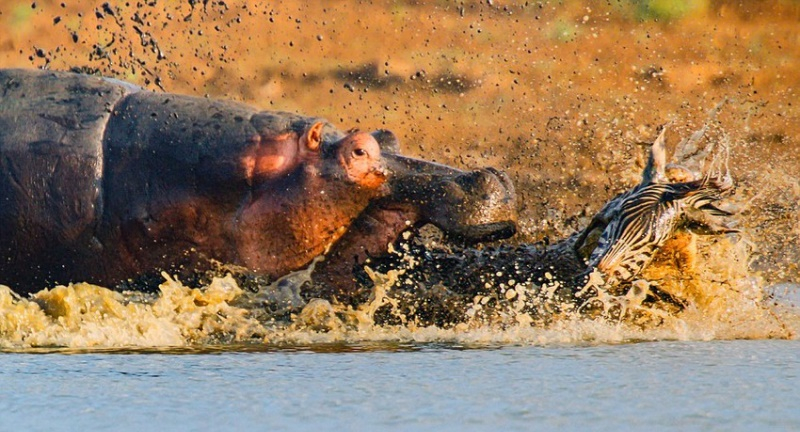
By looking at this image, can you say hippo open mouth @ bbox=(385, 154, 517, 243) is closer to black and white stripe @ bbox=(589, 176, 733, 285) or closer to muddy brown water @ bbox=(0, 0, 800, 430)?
muddy brown water @ bbox=(0, 0, 800, 430)

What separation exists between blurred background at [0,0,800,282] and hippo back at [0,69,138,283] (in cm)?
581

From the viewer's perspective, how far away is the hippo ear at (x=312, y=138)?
796 cm

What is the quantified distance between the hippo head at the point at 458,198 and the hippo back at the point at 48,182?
141cm

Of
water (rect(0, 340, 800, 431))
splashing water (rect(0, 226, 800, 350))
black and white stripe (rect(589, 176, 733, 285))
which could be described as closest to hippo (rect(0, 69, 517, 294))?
splashing water (rect(0, 226, 800, 350))

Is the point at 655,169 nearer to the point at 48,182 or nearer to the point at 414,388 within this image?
the point at 414,388

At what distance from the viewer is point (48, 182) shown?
797 centimetres

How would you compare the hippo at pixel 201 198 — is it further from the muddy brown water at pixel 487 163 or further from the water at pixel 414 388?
the water at pixel 414 388

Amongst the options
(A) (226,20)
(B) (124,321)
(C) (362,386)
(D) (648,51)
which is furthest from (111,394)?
(D) (648,51)

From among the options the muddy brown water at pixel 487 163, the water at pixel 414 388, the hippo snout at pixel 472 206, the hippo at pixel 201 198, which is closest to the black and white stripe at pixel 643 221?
the muddy brown water at pixel 487 163

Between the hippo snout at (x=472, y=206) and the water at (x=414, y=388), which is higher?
the hippo snout at (x=472, y=206)

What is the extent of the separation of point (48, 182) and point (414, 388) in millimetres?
2799

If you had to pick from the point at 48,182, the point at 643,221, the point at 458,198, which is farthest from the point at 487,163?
the point at 643,221

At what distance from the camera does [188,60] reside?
16109 millimetres

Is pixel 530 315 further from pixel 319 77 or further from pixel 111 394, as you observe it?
pixel 319 77
